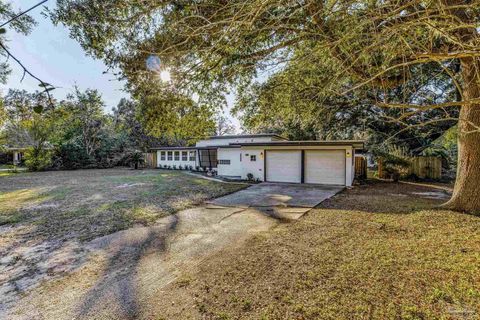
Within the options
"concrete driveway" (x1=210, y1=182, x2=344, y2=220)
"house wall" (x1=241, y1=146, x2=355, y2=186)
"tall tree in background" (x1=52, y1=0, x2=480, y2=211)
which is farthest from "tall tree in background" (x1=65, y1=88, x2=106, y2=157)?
"tall tree in background" (x1=52, y1=0, x2=480, y2=211)

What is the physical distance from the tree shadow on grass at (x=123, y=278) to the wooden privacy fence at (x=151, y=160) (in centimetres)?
2353

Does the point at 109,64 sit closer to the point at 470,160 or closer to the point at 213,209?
the point at 213,209

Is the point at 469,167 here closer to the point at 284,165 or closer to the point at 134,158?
the point at 284,165

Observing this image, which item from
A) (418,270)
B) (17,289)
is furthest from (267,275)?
(17,289)

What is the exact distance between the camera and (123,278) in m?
3.82

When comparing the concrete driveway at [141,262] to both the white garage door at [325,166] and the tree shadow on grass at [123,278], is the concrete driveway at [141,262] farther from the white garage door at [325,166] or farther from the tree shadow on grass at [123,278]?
the white garage door at [325,166]

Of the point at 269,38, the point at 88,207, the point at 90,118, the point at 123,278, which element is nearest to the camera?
the point at 123,278

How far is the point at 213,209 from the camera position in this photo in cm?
835

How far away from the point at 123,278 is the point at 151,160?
26610 mm

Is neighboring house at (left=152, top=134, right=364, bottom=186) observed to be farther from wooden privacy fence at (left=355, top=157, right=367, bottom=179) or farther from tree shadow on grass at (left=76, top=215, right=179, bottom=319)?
tree shadow on grass at (left=76, top=215, right=179, bottom=319)

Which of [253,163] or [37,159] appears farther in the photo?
[37,159]

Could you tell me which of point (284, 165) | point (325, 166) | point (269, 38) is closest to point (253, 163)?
point (284, 165)

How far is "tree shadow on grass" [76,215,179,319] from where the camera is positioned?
3.08m

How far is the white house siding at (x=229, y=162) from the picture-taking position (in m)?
18.1
